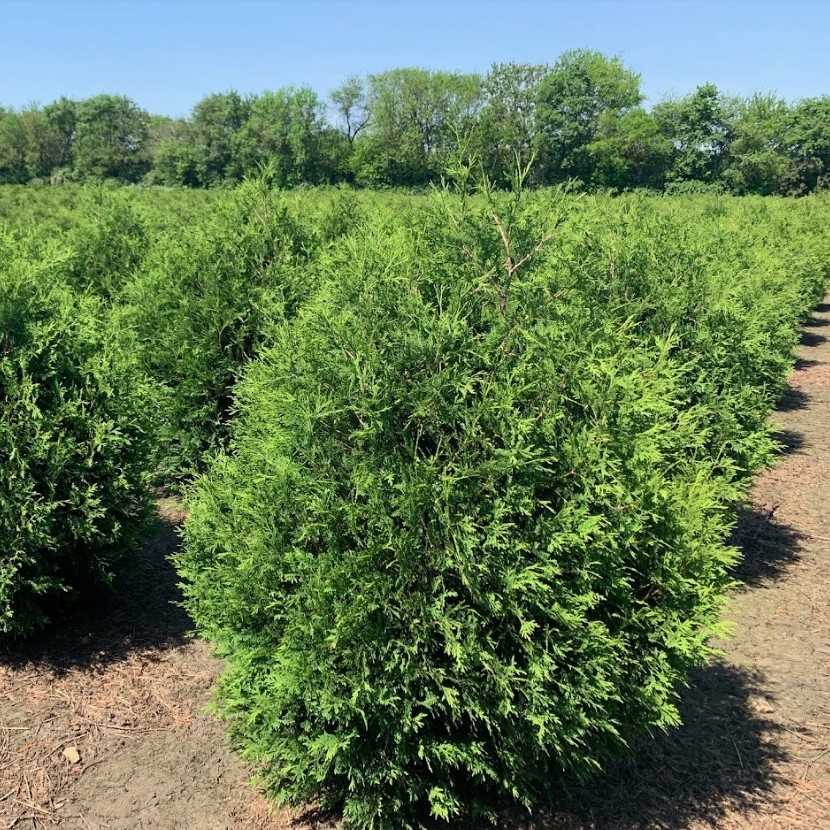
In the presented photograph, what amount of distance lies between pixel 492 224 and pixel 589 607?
189 cm

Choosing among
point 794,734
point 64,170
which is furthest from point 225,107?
point 794,734

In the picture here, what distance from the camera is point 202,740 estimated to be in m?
4.07

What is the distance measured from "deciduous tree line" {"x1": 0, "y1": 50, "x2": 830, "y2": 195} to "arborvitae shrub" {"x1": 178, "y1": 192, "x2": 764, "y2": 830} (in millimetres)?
59749

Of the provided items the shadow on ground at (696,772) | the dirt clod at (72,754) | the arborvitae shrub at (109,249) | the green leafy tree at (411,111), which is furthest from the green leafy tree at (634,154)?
the dirt clod at (72,754)

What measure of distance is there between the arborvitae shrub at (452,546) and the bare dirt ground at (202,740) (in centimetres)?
64

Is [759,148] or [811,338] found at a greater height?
[759,148]

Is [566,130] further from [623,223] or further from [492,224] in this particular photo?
[492,224]

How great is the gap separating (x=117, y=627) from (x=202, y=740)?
152 cm

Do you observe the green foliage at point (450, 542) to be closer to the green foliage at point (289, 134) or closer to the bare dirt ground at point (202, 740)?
the bare dirt ground at point (202, 740)

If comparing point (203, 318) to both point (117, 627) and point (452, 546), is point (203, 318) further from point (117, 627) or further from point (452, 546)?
point (452, 546)

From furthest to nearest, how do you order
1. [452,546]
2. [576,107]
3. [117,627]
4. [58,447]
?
[576,107] < [117,627] < [58,447] < [452,546]

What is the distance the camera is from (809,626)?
582 cm

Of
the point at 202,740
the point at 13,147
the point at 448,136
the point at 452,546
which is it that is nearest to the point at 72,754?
the point at 202,740

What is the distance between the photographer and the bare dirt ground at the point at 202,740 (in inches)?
141
